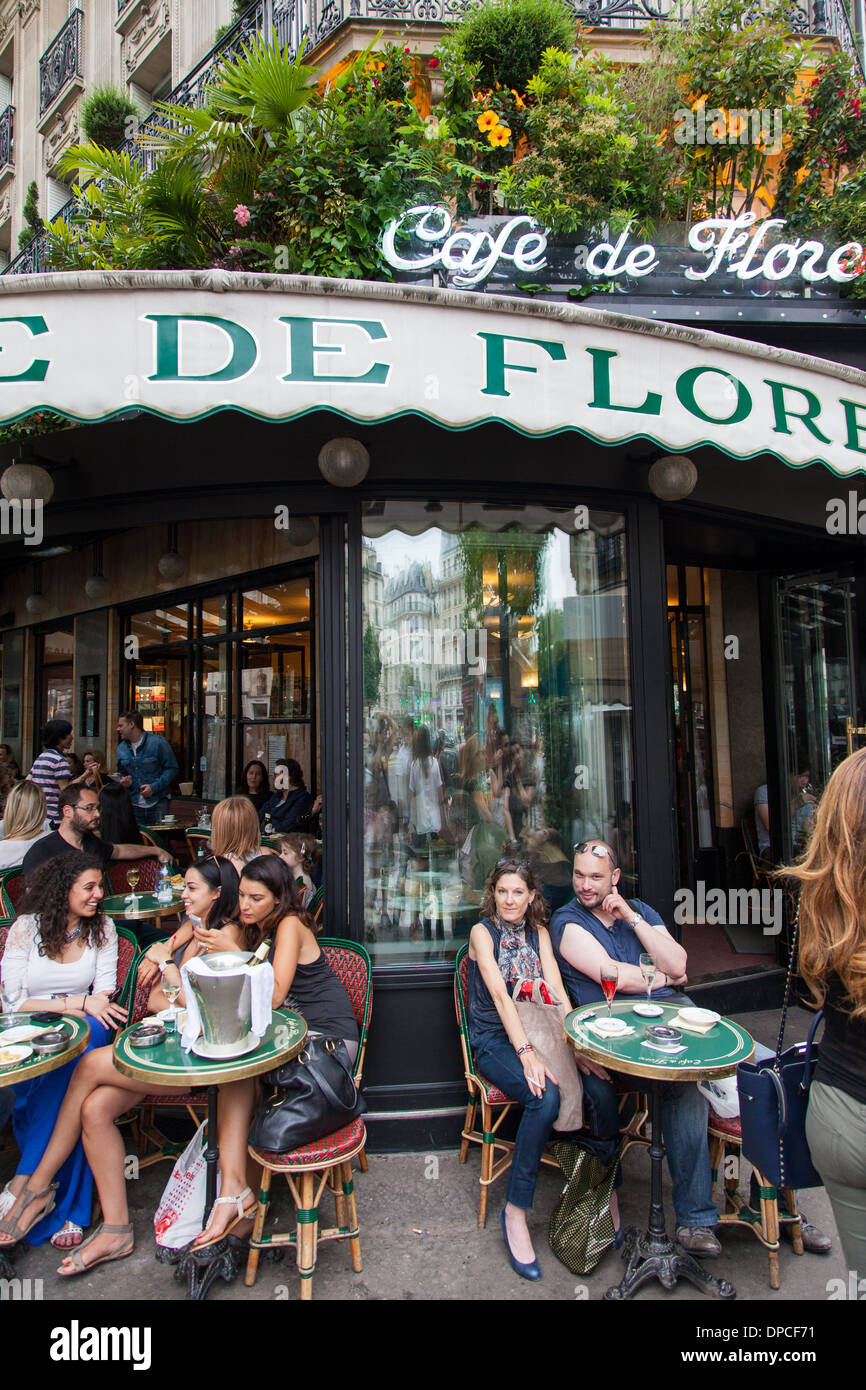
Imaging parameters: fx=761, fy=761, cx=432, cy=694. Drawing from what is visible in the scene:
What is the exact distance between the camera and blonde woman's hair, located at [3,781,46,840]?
17.0 ft

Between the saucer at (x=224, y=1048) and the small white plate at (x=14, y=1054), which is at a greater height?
the saucer at (x=224, y=1048)

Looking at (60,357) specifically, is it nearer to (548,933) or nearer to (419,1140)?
(548,933)

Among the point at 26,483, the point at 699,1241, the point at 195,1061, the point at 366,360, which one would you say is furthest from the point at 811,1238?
the point at 26,483

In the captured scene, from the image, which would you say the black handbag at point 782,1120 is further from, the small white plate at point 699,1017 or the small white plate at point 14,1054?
the small white plate at point 14,1054

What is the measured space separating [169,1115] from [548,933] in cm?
221

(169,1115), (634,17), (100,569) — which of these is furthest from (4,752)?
(634,17)

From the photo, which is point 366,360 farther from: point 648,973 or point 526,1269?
point 526,1269

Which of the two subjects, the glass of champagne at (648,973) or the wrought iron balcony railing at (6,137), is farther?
the wrought iron balcony railing at (6,137)

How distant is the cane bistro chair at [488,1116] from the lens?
3.28 m

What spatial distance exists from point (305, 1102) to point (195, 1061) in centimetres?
45

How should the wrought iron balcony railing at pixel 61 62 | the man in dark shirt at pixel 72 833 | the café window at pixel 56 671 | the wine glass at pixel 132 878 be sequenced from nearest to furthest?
the man in dark shirt at pixel 72 833, the wine glass at pixel 132 878, the café window at pixel 56 671, the wrought iron balcony railing at pixel 61 62

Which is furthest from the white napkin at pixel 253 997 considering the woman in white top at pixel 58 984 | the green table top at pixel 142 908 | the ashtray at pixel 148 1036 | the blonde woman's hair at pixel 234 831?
the green table top at pixel 142 908

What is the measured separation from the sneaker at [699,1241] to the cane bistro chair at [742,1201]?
0.32ft

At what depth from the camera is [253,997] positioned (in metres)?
2.78
